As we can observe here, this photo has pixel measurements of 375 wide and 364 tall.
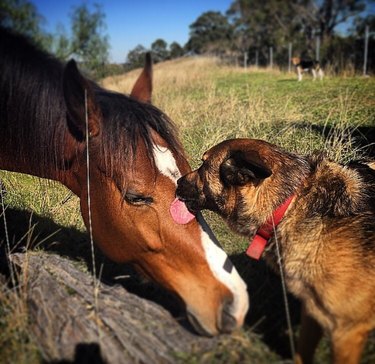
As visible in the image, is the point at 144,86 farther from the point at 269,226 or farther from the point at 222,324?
the point at 222,324

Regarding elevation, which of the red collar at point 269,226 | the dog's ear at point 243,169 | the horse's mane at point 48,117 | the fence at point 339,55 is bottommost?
the red collar at point 269,226

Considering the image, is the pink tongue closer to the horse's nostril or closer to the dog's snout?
the dog's snout

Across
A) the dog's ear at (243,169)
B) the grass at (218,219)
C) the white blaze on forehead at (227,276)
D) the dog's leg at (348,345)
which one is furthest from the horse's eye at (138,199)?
the dog's leg at (348,345)

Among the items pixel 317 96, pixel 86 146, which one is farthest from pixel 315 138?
pixel 317 96

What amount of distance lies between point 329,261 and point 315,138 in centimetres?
440

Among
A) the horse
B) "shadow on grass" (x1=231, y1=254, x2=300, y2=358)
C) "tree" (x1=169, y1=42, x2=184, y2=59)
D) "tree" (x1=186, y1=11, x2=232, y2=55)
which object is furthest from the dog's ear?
"tree" (x1=169, y1=42, x2=184, y2=59)

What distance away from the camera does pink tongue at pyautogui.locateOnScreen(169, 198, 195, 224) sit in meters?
2.41

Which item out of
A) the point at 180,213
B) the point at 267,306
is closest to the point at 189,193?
the point at 180,213

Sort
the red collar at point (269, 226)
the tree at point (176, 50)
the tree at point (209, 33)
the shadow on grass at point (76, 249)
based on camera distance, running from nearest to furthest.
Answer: the red collar at point (269, 226), the shadow on grass at point (76, 249), the tree at point (209, 33), the tree at point (176, 50)

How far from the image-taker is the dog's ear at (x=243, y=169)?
2.49 m

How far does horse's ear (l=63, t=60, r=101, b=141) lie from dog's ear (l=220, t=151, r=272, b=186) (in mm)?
1065

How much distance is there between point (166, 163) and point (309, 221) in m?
1.15

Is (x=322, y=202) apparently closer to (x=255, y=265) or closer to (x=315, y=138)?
(x=255, y=265)

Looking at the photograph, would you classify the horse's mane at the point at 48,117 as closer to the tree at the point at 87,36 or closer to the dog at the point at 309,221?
the dog at the point at 309,221
